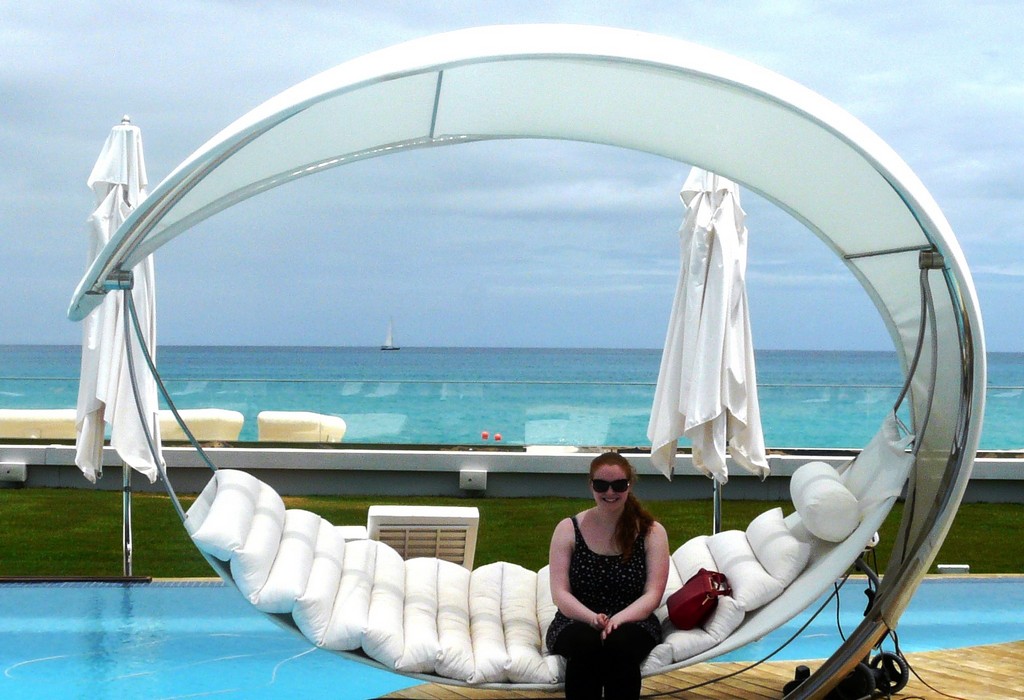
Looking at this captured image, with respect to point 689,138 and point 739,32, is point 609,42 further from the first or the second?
point 739,32

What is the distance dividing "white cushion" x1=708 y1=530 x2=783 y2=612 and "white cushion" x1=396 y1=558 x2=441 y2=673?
115 centimetres

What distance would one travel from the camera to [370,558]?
193 inches

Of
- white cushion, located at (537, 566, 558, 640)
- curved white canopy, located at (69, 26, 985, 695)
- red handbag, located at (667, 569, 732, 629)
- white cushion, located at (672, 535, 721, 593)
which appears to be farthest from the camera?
white cushion, located at (672, 535, 721, 593)

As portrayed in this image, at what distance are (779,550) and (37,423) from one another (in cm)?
767

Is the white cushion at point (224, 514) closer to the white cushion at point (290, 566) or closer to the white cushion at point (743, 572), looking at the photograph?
the white cushion at point (290, 566)

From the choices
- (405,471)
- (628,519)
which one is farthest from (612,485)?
(405,471)

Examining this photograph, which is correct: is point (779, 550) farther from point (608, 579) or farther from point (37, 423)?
point (37, 423)

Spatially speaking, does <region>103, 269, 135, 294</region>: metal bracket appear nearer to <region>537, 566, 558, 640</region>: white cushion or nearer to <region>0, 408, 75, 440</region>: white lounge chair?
<region>537, 566, 558, 640</region>: white cushion

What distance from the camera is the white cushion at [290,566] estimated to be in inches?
160

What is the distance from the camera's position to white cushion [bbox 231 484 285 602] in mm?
4082

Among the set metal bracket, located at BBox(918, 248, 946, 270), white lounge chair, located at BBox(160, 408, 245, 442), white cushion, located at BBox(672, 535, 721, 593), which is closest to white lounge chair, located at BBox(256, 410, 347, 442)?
white lounge chair, located at BBox(160, 408, 245, 442)

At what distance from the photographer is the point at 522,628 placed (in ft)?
15.0

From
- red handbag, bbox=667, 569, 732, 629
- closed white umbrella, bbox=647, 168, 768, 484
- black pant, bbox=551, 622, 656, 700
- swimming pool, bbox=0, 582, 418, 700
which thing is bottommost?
swimming pool, bbox=0, 582, 418, 700

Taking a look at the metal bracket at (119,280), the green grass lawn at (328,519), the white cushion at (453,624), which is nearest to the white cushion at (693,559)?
the white cushion at (453,624)
